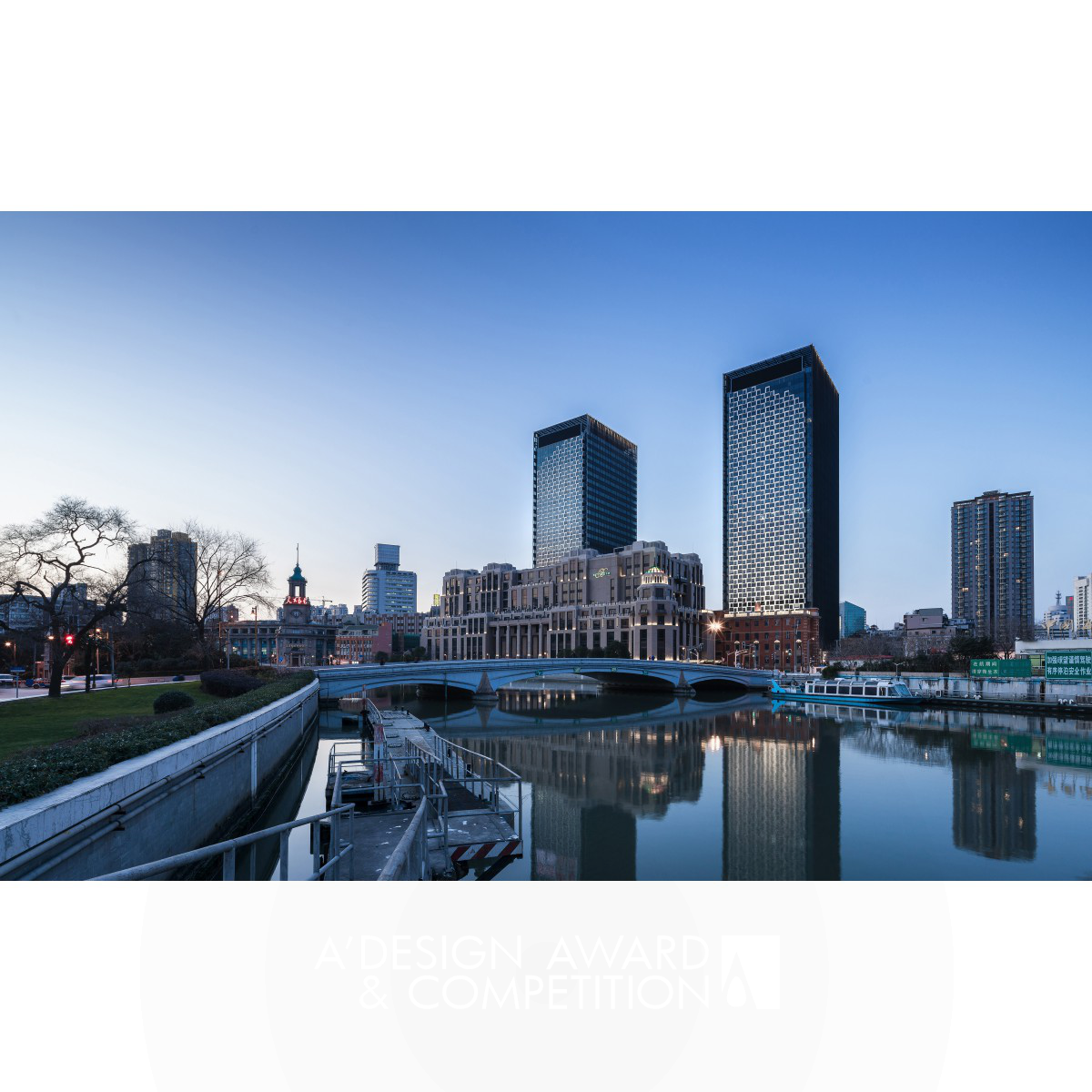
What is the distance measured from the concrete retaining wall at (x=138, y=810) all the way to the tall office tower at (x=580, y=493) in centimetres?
16399

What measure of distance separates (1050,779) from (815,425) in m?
156

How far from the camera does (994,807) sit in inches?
1001

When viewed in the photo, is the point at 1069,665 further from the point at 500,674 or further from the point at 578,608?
the point at 578,608

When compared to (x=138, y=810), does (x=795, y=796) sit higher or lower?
lower

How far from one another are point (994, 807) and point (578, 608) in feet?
386

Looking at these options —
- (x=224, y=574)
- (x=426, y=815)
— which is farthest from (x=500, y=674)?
(x=426, y=815)

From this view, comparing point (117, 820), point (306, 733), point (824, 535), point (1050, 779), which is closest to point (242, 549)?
point (306, 733)

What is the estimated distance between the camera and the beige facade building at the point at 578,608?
131875 millimetres

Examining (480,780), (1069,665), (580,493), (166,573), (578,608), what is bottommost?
(1069,665)

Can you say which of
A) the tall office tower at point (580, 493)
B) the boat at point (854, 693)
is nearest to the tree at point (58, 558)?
the boat at point (854, 693)

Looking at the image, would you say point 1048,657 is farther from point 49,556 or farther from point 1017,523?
point 1017,523

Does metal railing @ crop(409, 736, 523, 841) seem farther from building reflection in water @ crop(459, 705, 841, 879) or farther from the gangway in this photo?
building reflection in water @ crop(459, 705, 841, 879)

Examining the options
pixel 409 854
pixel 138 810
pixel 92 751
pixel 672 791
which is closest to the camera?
pixel 409 854

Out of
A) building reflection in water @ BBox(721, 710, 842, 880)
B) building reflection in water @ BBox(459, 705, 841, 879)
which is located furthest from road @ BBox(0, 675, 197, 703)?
building reflection in water @ BBox(721, 710, 842, 880)
